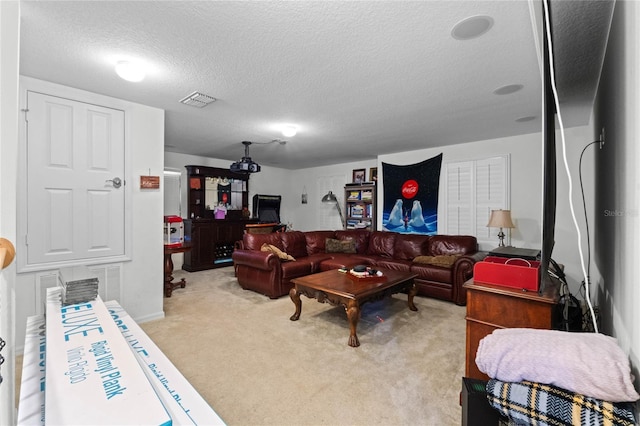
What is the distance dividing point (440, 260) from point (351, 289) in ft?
6.23

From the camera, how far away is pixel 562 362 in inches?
35.7

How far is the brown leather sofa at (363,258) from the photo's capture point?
3871 mm

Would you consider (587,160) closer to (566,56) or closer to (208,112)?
(566,56)

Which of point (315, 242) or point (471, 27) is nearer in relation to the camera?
point (471, 27)

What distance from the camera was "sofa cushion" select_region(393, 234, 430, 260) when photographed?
479cm

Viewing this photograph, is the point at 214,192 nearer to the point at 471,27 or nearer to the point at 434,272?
the point at 434,272

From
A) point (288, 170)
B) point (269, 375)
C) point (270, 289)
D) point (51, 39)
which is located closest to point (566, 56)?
point (269, 375)

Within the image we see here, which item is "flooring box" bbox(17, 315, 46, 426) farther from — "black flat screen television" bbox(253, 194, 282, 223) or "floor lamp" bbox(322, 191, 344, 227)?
"floor lamp" bbox(322, 191, 344, 227)

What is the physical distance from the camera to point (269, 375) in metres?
2.11

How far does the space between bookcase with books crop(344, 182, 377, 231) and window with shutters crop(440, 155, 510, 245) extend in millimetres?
1570

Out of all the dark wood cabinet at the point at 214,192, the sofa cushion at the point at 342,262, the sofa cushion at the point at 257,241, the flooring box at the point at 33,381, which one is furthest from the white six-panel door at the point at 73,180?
the dark wood cabinet at the point at 214,192

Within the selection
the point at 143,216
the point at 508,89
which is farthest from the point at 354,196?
the point at 143,216

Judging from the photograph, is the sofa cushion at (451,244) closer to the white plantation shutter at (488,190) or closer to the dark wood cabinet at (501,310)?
the white plantation shutter at (488,190)

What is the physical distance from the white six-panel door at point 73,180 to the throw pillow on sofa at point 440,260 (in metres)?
3.96
